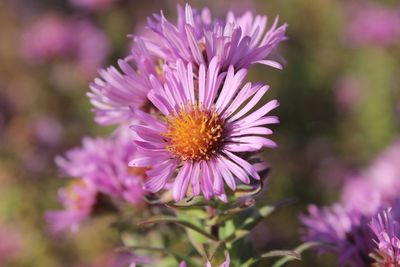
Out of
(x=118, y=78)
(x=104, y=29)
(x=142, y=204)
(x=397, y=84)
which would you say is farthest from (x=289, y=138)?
(x=118, y=78)

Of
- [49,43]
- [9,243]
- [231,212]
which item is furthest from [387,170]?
[49,43]

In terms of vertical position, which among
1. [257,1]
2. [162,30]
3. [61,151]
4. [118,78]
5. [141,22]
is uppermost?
[257,1]

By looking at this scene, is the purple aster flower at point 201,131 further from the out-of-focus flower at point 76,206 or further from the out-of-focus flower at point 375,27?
the out-of-focus flower at point 375,27

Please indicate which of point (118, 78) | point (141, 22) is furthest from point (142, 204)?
point (141, 22)

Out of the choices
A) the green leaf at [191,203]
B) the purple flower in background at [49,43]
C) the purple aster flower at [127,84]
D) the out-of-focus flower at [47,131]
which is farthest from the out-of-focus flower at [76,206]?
the purple flower in background at [49,43]

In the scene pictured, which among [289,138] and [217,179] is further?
[289,138]

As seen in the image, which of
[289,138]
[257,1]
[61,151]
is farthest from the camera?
[257,1]

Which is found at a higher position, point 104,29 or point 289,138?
point 104,29

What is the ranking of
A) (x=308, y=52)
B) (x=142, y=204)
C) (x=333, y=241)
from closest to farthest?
(x=333, y=241) → (x=142, y=204) → (x=308, y=52)

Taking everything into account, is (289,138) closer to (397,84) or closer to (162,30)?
(397,84)
